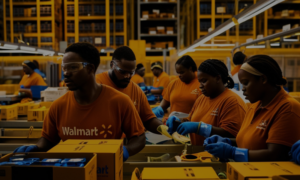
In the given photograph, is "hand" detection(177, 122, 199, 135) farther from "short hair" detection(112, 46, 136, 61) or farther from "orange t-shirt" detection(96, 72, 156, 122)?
"short hair" detection(112, 46, 136, 61)

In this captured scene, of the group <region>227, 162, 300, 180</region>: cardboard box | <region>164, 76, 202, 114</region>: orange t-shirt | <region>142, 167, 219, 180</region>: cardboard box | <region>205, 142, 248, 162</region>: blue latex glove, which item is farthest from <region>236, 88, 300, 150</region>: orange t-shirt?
<region>164, 76, 202, 114</region>: orange t-shirt

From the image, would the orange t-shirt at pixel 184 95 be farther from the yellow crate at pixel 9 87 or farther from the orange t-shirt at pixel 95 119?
the yellow crate at pixel 9 87

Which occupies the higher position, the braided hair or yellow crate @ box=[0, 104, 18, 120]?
the braided hair

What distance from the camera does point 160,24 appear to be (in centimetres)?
1114

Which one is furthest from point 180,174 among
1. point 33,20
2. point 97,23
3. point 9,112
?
point 33,20

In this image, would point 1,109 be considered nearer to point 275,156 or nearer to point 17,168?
point 17,168

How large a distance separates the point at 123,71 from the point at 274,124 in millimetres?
1428

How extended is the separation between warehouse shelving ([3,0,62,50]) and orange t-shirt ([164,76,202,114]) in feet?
25.2

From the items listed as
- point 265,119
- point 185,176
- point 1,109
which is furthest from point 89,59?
point 1,109

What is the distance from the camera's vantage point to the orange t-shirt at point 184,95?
12.5 ft

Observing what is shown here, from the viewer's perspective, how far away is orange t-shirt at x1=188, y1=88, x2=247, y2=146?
2.33 meters

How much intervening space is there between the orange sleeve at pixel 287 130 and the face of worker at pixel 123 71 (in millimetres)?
1410

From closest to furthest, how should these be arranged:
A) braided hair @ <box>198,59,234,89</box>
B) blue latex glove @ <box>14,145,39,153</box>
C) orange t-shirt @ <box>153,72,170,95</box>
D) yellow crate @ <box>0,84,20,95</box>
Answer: blue latex glove @ <box>14,145,39,153</box> → braided hair @ <box>198,59,234,89</box> → orange t-shirt @ <box>153,72,170,95</box> → yellow crate @ <box>0,84,20,95</box>

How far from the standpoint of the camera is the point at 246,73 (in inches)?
70.2
